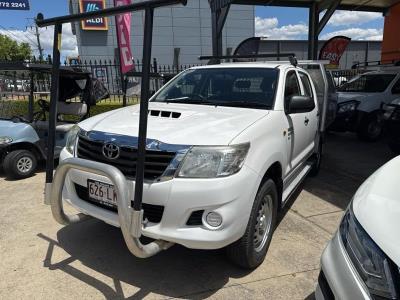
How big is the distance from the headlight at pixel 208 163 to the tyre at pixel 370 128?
7727mm

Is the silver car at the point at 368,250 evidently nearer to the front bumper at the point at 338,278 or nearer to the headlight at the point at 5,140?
the front bumper at the point at 338,278

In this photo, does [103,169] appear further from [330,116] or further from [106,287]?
[330,116]

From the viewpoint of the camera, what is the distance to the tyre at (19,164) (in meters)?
6.11

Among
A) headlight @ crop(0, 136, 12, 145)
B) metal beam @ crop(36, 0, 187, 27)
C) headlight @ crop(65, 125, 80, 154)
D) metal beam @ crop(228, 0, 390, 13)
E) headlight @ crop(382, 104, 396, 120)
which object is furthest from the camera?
metal beam @ crop(228, 0, 390, 13)

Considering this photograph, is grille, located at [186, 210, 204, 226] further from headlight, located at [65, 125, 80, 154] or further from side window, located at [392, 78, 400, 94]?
side window, located at [392, 78, 400, 94]

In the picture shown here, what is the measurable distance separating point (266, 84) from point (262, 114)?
0.71 metres

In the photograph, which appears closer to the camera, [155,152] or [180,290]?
[155,152]

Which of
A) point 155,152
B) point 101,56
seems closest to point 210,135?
point 155,152

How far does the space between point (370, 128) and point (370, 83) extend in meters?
1.48

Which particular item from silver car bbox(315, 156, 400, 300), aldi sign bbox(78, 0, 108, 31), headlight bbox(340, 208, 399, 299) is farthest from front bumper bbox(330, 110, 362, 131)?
aldi sign bbox(78, 0, 108, 31)

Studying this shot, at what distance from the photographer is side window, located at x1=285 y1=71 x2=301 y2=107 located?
4.45 m

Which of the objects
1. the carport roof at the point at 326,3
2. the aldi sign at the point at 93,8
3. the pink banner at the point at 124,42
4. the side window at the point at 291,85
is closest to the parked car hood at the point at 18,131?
the side window at the point at 291,85

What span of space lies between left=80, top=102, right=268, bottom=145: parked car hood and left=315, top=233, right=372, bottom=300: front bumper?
3.70 ft

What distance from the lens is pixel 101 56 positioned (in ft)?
105
